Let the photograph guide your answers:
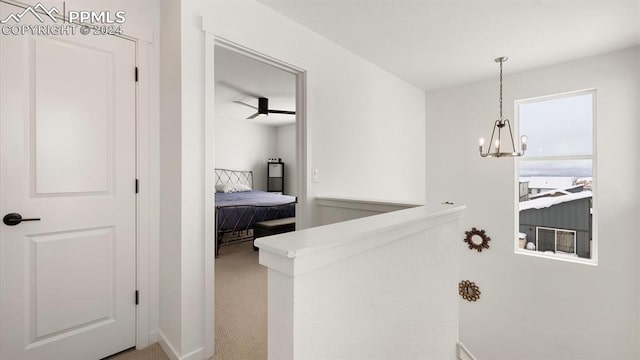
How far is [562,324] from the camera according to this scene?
125 inches

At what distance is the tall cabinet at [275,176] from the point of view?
295 inches

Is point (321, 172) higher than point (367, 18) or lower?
lower

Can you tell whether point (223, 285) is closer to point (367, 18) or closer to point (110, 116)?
point (110, 116)

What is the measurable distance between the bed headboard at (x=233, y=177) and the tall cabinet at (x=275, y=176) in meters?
0.48

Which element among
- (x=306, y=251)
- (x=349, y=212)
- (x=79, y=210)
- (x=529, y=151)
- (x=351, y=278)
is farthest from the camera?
(x=529, y=151)

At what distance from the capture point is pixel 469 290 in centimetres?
384

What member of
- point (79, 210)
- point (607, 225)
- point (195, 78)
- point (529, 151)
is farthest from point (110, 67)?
point (607, 225)

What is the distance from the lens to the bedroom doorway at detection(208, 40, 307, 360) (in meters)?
2.12

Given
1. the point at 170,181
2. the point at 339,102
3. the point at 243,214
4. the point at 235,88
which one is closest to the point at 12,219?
the point at 170,181

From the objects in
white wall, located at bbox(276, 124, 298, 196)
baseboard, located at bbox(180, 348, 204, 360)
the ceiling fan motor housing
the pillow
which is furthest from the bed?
white wall, located at bbox(276, 124, 298, 196)

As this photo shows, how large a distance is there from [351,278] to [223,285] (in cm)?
239

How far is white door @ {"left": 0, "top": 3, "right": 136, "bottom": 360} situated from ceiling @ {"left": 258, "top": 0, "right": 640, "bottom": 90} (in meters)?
1.30

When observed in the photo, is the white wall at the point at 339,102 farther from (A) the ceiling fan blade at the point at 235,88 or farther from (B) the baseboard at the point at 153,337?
(A) the ceiling fan blade at the point at 235,88

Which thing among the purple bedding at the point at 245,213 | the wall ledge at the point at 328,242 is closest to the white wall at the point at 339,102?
the wall ledge at the point at 328,242
